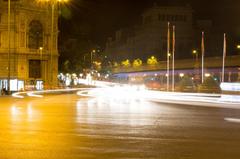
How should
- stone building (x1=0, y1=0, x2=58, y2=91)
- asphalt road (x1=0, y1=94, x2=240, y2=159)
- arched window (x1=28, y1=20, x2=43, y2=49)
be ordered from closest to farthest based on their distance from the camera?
asphalt road (x1=0, y1=94, x2=240, y2=159) < stone building (x1=0, y1=0, x2=58, y2=91) < arched window (x1=28, y1=20, x2=43, y2=49)

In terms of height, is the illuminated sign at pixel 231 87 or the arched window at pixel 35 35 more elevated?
the arched window at pixel 35 35

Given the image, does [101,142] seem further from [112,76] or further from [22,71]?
[112,76]

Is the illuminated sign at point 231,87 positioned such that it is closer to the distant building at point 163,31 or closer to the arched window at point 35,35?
the arched window at point 35,35

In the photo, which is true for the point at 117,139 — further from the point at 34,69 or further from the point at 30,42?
the point at 30,42

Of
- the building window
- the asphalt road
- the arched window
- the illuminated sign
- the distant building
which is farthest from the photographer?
the distant building

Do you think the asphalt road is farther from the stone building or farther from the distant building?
the distant building

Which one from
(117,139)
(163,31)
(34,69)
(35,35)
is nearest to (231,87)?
(117,139)

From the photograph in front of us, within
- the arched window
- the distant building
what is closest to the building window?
the arched window

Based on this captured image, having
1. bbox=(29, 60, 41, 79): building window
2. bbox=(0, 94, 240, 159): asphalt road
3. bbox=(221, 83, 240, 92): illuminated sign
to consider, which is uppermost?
bbox=(29, 60, 41, 79): building window

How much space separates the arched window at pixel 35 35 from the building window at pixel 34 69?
2.97 metres

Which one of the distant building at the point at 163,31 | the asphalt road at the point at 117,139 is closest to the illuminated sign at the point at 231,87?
the asphalt road at the point at 117,139

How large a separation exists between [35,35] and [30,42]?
193 centimetres

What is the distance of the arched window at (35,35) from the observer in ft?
293

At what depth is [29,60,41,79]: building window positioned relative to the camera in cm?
8888
